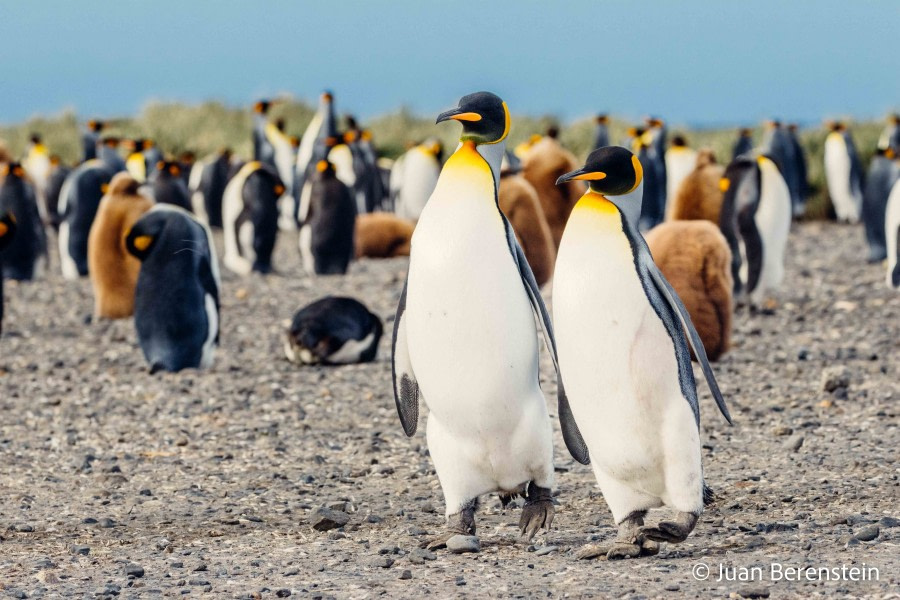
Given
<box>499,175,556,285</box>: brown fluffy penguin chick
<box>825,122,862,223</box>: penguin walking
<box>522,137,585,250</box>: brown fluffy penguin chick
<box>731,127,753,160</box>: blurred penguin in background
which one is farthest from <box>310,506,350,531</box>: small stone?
<box>731,127,753,160</box>: blurred penguin in background

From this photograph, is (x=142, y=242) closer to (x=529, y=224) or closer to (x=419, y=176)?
(x=529, y=224)

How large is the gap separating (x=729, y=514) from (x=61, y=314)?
311 inches

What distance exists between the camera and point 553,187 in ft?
37.7

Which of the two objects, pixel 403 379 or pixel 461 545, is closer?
pixel 461 545

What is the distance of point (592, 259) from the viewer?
3.76 m

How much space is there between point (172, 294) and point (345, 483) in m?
2.96

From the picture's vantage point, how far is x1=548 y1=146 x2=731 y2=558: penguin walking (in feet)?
12.3

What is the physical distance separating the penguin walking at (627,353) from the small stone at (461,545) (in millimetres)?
387

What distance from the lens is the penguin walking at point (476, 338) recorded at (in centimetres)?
398

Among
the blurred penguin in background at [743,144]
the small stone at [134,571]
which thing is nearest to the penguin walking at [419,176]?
the blurred penguin in background at [743,144]

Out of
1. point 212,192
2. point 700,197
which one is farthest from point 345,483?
point 212,192

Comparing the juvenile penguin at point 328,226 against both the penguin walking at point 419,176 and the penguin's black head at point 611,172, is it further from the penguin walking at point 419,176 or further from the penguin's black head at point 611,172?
the penguin's black head at point 611,172

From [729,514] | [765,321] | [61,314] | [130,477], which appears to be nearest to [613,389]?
[729,514]

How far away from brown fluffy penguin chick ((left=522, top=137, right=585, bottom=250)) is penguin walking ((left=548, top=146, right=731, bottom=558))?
762 cm
